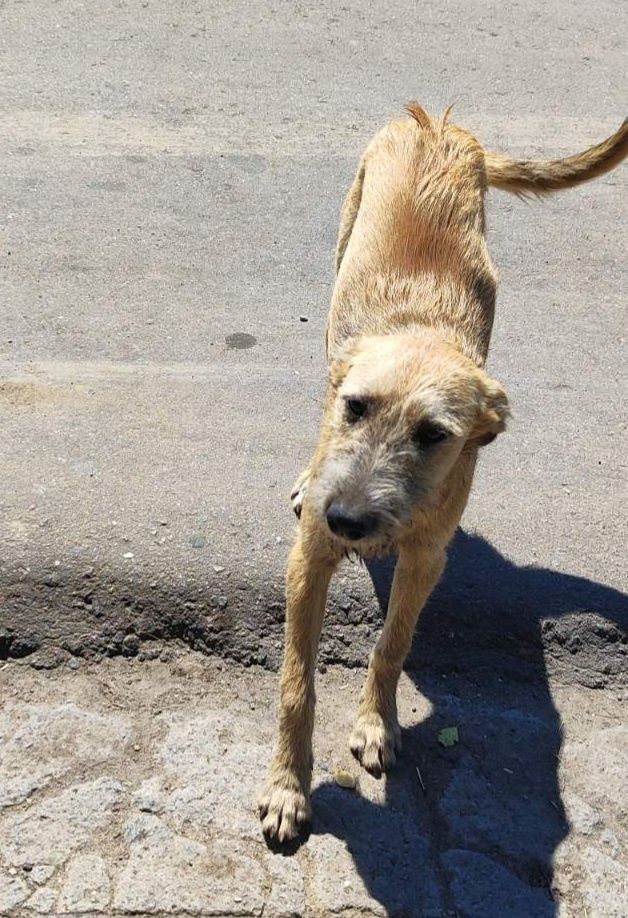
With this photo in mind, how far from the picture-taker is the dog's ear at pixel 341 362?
12.0 feet

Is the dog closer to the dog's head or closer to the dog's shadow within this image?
the dog's head

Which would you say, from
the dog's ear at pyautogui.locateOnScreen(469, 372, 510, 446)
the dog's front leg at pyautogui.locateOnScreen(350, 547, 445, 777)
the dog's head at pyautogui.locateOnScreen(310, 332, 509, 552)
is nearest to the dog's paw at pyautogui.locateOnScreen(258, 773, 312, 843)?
the dog's front leg at pyautogui.locateOnScreen(350, 547, 445, 777)

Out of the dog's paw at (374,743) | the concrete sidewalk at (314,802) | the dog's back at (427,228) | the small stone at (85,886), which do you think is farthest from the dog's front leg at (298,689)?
the dog's back at (427,228)

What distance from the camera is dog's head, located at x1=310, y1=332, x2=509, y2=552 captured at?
315 centimetres

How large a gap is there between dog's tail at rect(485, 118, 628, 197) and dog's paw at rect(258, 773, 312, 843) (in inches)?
125

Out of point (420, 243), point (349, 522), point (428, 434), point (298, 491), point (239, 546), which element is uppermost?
point (420, 243)

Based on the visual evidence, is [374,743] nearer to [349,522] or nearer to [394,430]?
[349,522]

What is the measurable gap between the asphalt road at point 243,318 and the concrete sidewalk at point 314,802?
185mm

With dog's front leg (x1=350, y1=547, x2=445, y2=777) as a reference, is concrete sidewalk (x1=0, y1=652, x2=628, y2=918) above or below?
below

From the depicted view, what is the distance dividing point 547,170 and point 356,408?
2448 mm

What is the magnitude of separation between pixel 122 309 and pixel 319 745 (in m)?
2.85

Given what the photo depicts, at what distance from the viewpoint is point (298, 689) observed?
3.57 meters

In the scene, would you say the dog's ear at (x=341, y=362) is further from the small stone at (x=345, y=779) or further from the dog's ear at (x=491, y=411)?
the small stone at (x=345, y=779)

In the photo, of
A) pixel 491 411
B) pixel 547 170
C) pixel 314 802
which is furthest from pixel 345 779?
pixel 547 170
